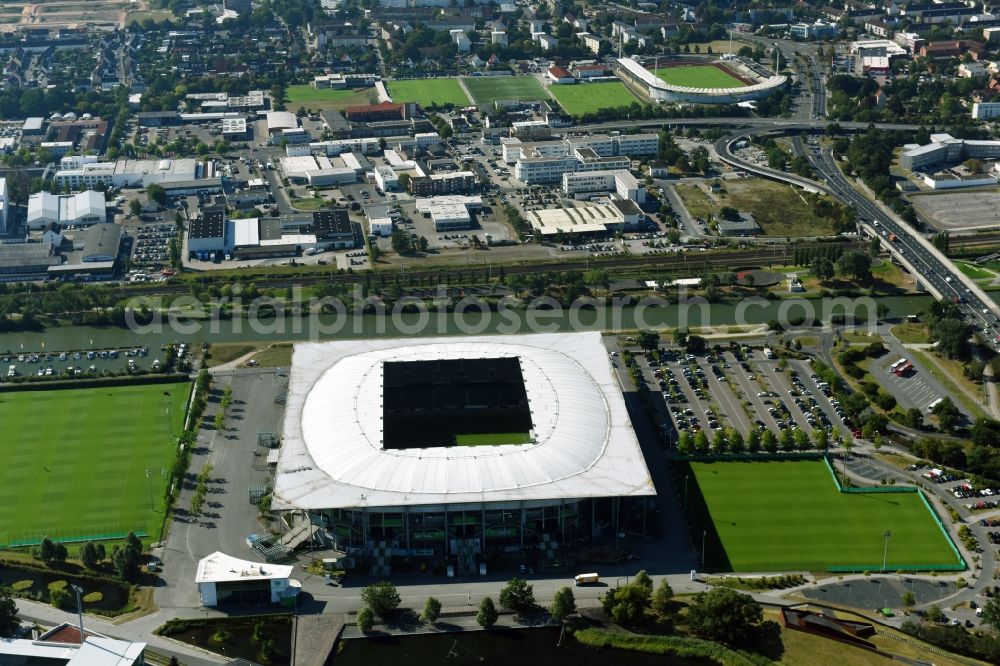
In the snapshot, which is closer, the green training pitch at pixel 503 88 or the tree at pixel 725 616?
the tree at pixel 725 616

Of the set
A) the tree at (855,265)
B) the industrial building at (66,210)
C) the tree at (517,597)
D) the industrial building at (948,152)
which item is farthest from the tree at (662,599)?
the industrial building at (948,152)

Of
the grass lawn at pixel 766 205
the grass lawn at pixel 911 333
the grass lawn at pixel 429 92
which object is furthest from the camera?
the grass lawn at pixel 429 92

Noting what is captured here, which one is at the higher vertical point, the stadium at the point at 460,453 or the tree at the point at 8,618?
the stadium at the point at 460,453

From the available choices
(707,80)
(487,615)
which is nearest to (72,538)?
(487,615)

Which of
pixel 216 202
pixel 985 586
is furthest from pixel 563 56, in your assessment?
pixel 985 586

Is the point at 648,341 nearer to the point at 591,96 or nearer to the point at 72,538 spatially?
the point at 72,538

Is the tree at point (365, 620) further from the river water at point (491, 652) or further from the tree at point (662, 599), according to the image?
the tree at point (662, 599)

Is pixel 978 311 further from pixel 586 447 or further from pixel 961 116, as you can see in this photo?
pixel 961 116

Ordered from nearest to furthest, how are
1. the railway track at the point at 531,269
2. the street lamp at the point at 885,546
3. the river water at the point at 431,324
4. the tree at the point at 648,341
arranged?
1. the street lamp at the point at 885,546
2. the tree at the point at 648,341
3. the river water at the point at 431,324
4. the railway track at the point at 531,269
